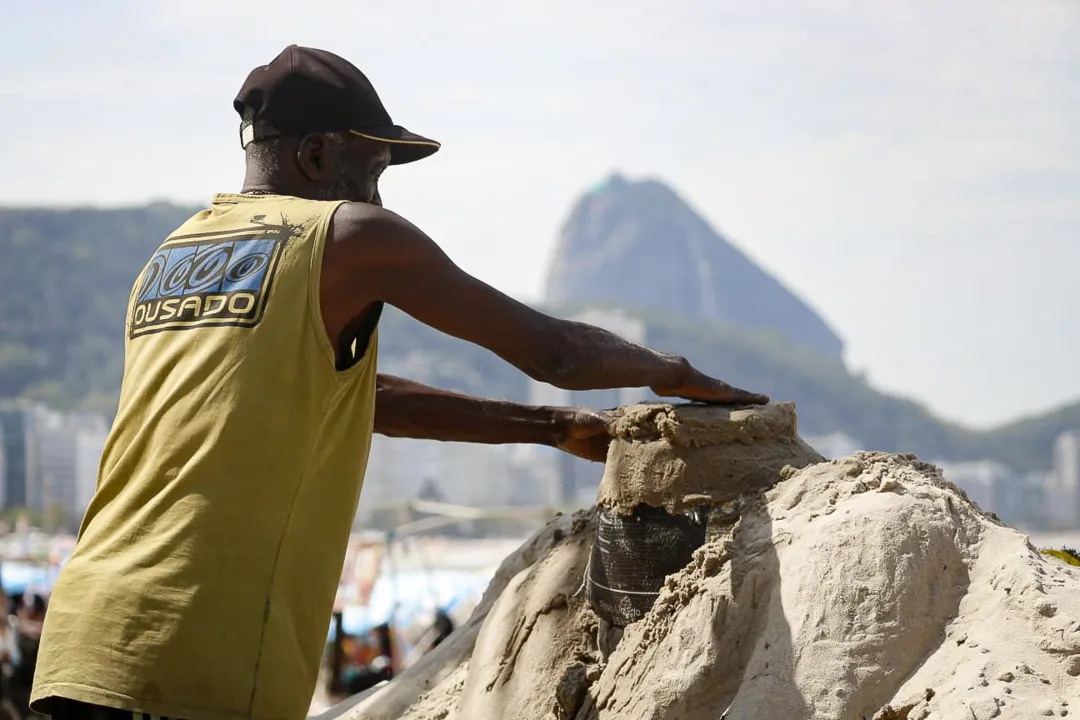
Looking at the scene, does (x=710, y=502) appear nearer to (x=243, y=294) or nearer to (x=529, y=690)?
(x=529, y=690)

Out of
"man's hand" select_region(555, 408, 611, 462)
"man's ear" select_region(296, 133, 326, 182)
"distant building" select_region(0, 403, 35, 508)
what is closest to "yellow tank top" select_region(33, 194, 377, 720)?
"man's ear" select_region(296, 133, 326, 182)

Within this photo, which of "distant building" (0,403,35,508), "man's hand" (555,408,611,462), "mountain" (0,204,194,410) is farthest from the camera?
"mountain" (0,204,194,410)

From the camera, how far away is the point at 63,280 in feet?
397

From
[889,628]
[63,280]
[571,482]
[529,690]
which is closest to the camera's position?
[889,628]

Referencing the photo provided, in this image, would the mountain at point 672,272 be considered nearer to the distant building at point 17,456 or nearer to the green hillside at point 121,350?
the green hillside at point 121,350

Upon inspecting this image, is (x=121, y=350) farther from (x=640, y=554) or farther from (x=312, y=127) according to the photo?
(x=312, y=127)

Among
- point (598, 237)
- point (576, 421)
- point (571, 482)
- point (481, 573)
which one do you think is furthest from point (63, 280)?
point (576, 421)

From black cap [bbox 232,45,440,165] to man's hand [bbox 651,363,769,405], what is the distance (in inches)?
34.4

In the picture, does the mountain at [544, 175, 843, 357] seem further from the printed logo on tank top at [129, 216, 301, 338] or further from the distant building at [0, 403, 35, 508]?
the printed logo on tank top at [129, 216, 301, 338]

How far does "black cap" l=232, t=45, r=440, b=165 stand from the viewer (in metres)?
3.02

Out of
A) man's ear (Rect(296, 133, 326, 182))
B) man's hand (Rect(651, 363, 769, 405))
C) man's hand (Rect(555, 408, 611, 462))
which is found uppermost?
man's ear (Rect(296, 133, 326, 182))

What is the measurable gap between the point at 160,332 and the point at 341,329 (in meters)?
0.39

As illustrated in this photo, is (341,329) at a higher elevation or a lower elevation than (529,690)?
higher

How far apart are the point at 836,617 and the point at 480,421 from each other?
1.26 metres
